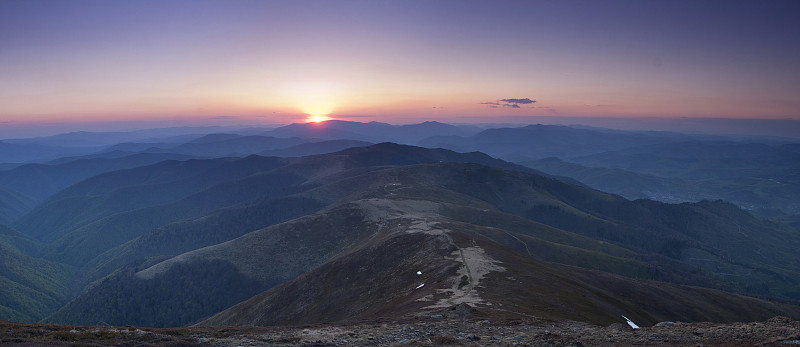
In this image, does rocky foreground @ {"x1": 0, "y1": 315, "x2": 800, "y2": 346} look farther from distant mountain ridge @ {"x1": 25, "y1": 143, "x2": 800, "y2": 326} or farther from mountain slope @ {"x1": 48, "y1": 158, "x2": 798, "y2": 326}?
distant mountain ridge @ {"x1": 25, "y1": 143, "x2": 800, "y2": 326}

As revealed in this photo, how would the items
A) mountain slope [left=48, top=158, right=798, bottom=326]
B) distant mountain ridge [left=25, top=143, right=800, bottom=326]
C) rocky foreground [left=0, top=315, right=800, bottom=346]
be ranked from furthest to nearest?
distant mountain ridge [left=25, top=143, right=800, bottom=326] < mountain slope [left=48, top=158, right=798, bottom=326] < rocky foreground [left=0, top=315, right=800, bottom=346]

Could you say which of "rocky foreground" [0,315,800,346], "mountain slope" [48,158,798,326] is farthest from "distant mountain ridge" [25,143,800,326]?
"rocky foreground" [0,315,800,346]

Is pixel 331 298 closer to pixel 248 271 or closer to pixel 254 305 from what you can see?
pixel 254 305

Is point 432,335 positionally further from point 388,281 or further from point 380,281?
Answer: point 380,281

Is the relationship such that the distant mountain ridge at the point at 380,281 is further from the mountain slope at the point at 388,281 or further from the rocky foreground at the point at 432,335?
the rocky foreground at the point at 432,335

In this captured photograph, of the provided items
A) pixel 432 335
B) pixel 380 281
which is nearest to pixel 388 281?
pixel 380 281

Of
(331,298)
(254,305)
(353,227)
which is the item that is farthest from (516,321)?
(353,227)

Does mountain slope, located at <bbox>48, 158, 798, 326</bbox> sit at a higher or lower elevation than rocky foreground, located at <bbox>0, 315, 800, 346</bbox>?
lower

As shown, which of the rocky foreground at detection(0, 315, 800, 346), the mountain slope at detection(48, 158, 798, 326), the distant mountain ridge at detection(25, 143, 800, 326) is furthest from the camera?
the distant mountain ridge at detection(25, 143, 800, 326)
